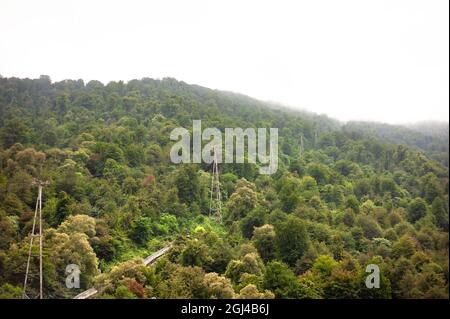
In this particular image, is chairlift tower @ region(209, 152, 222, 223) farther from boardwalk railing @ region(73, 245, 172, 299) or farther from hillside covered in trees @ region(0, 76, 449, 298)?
boardwalk railing @ region(73, 245, 172, 299)

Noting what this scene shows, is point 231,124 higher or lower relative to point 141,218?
higher

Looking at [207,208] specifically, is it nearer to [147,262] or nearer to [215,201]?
[215,201]

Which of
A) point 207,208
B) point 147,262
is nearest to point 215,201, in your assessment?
point 207,208

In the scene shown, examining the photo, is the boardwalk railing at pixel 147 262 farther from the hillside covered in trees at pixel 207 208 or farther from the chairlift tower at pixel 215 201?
the chairlift tower at pixel 215 201

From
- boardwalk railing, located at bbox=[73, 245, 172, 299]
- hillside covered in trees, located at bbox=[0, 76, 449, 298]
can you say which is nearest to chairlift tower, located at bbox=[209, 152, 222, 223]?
hillside covered in trees, located at bbox=[0, 76, 449, 298]

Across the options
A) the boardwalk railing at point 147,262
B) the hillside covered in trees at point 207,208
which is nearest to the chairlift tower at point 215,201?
the hillside covered in trees at point 207,208

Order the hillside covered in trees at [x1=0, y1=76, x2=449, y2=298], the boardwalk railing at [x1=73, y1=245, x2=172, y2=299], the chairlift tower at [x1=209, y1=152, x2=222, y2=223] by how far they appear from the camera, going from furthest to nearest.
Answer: the chairlift tower at [x1=209, y1=152, x2=222, y2=223], the hillside covered in trees at [x1=0, y1=76, x2=449, y2=298], the boardwalk railing at [x1=73, y1=245, x2=172, y2=299]

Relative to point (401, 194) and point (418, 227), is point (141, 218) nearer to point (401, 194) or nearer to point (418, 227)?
point (418, 227)
